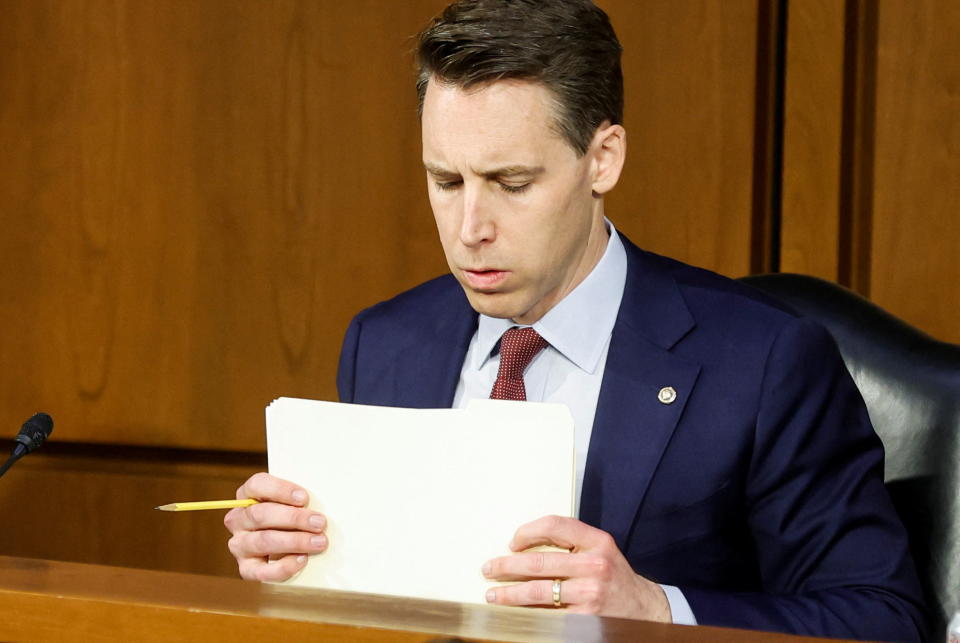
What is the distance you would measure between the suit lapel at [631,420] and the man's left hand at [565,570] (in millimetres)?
233

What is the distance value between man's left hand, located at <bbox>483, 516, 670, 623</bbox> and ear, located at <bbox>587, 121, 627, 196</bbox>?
431mm

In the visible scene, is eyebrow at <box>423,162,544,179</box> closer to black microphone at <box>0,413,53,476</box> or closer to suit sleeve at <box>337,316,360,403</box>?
suit sleeve at <box>337,316,360,403</box>

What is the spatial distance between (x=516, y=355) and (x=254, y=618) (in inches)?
28.9

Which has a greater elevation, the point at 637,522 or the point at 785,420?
the point at 785,420

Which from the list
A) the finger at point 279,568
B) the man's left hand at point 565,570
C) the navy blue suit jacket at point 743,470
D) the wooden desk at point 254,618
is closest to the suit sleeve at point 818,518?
the navy blue suit jacket at point 743,470

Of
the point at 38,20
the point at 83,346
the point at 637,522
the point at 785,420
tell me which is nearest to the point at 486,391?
the point at 637,522

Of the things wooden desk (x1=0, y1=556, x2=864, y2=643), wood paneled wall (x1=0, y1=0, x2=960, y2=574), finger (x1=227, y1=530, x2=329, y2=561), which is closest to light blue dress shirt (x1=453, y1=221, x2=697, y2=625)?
finger (x1=227, y1=530, x2=329, y2=561)

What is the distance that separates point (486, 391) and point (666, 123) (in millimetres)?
628

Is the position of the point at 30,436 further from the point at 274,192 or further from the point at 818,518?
the point at 818,518

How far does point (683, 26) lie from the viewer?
5.97ft

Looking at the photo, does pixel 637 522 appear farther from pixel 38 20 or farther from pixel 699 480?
pixel 38 20

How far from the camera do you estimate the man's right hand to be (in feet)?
3.58

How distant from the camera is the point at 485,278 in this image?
4.13ft

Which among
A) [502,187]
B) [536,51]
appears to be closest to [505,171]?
[502,187]
